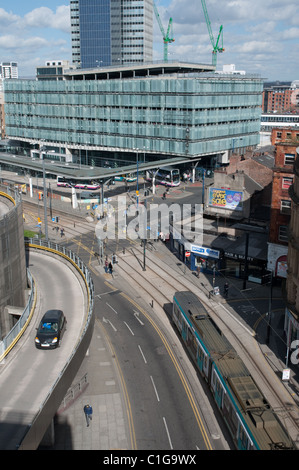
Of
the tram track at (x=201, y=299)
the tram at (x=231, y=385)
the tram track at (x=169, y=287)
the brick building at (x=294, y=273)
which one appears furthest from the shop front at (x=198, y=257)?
the tram at (x=231, y=385)

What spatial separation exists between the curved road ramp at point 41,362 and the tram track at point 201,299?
10.2m

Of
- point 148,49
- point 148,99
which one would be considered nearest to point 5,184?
point 148,99

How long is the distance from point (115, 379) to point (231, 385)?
9685 millimetres

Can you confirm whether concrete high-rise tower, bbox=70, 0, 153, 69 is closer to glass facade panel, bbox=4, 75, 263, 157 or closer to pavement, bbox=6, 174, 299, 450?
glass facade panel, bbox=4, 75, 263, 157

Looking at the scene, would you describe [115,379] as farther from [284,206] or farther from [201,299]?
[284,206]

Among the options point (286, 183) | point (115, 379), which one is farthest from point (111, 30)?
point (115, 379)

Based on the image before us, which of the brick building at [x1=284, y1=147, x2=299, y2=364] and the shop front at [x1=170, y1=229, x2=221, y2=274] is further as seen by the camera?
the shop front at [x1=170, y1=229, x2=221, y2=274]

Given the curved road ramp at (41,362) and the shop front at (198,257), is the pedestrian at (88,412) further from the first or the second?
the shop front at (198,257)

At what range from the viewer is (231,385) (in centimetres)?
2564

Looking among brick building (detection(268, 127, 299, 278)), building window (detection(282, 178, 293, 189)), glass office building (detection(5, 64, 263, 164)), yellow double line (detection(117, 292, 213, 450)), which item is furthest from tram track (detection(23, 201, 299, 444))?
glass office building (detection(5, 64, 263, 164))

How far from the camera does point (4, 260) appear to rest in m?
30.5

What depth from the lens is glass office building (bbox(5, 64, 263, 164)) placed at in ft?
302

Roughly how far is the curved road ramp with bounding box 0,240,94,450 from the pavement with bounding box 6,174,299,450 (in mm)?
2457

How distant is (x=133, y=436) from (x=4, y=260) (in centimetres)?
1394
